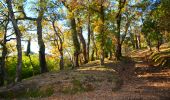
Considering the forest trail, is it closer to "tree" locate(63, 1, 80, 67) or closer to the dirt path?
the dirt path

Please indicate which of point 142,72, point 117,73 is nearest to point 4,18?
point 117,73

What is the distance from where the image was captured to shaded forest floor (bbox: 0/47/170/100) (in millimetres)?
24422

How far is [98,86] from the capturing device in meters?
28.6

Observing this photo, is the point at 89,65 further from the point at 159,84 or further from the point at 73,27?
the point at 159,84

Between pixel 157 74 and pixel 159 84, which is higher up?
pixel 157 74

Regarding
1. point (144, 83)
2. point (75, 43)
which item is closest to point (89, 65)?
point (75, 43)

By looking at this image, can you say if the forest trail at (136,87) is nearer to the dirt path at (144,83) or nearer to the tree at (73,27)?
the dirt path at (144,83)

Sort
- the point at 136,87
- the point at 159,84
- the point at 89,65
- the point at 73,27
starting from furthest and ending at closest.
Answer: the point at 73,27 → the point at 89,65 → the point at 159,84 → the point at 136,87

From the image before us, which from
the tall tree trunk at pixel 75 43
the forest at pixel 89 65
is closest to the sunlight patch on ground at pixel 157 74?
the forest at pixel 89 65

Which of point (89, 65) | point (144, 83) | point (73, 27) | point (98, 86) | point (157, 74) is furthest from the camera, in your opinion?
point (73, 27)

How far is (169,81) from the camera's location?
30375mm

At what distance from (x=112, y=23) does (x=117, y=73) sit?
8.65m

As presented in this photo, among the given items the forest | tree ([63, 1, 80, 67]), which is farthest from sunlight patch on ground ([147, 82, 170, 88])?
tree ([63, 1, 80, 67])

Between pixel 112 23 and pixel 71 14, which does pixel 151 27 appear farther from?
pixel 71 14
